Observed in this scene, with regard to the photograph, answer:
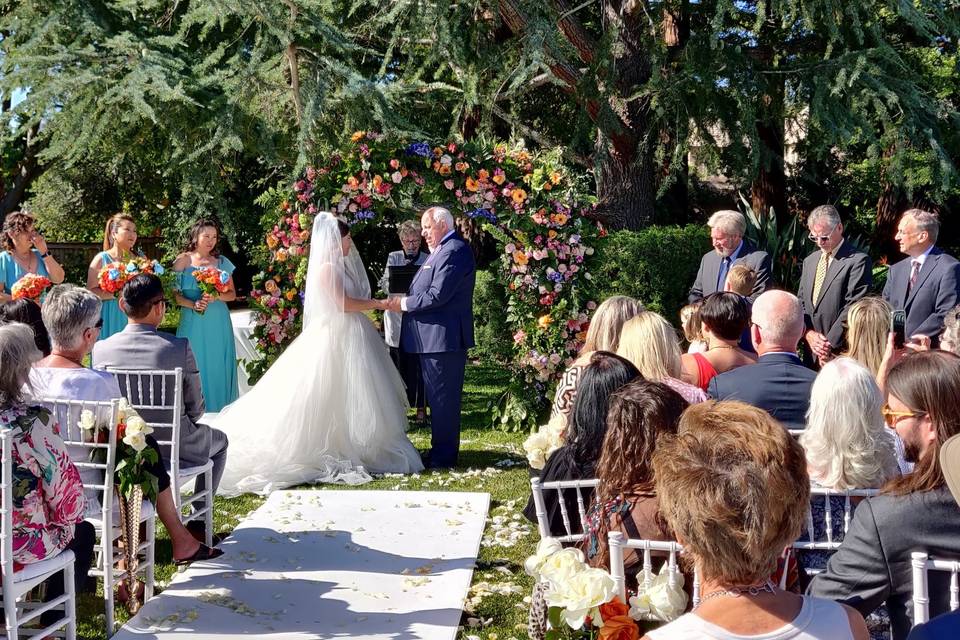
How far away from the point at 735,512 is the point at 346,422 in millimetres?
5051

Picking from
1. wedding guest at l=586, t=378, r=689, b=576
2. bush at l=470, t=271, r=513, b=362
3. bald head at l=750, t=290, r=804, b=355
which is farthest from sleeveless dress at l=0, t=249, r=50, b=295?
wedding guest at l=586, t=378, r=689, b=576

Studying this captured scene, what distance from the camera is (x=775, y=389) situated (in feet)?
12.7

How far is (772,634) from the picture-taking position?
1656 millimetres

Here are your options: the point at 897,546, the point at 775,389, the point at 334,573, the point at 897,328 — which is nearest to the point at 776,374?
the point at 775,389

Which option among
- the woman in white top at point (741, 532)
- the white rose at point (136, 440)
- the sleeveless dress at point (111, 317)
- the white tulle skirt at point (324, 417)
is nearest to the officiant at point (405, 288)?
the white tulle skirt at point (324, 417)

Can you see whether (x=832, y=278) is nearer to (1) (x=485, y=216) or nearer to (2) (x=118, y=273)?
(1) (x=485, y=216)

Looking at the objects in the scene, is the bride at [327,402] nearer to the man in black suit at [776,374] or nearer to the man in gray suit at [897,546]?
the man in black suit at [776,374]

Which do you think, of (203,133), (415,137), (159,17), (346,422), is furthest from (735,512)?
(159,17)

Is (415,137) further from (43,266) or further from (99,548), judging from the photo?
(99,548)

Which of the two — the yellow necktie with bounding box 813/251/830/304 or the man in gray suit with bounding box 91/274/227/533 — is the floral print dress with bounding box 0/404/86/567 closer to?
the man in gray suit with bounding box 91/274/227/533

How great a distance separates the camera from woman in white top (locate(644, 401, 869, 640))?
1.68m

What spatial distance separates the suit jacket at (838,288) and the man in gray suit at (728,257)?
14.0 inches

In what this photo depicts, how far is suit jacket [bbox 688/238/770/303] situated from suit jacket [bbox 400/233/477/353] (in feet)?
5.72

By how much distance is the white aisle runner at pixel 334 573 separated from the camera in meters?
3.91
